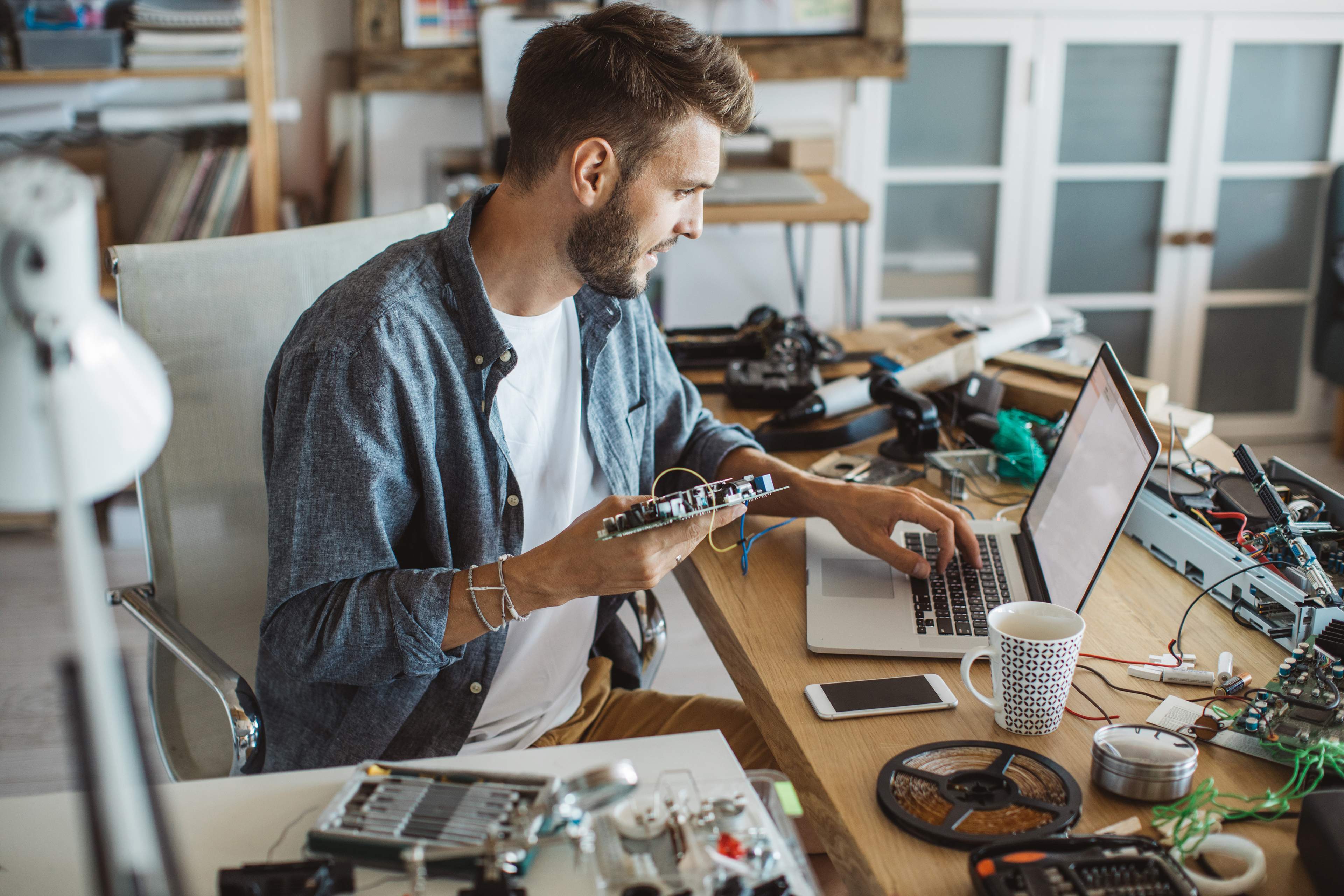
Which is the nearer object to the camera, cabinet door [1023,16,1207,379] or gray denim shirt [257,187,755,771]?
gray denim shirt [257,187,755,771]

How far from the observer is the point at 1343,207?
3.43 m

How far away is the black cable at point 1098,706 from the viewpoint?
0.97 metres

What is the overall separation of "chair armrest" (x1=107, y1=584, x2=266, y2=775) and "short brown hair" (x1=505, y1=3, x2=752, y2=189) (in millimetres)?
645

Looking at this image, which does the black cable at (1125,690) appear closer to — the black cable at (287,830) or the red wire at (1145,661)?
the red wire at (1145,661)

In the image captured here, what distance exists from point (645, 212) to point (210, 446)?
0.61 m

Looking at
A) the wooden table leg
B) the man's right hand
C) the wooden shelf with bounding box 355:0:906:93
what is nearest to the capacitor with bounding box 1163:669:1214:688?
the man's right hand

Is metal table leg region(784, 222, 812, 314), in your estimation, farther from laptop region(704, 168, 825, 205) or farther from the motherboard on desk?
the motherboard on desk

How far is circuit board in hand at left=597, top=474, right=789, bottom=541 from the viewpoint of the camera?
3.19 feet

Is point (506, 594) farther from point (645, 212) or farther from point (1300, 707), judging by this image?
point (1300, 707)

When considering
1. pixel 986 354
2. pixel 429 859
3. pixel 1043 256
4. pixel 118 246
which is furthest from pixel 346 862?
pixel 1043 256

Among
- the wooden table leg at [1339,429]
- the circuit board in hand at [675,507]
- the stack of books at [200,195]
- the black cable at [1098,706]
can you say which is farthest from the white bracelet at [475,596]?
the wooden table leg at [1339,429]

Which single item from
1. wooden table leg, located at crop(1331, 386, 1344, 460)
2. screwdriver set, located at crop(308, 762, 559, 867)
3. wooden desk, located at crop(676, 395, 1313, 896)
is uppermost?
screwdriver set, located at crop(308, 762, 559, 867)

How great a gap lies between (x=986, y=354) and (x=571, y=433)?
2.66 ft

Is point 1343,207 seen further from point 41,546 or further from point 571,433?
point 41,546
